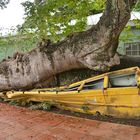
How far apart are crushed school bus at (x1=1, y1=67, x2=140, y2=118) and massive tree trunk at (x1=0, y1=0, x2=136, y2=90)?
0.45 metres

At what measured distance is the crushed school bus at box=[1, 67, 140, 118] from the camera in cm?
502

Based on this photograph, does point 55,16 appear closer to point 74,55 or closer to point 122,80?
point 74,55

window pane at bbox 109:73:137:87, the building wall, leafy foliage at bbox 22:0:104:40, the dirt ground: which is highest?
leafy foliage at bbox 22:0:104:40

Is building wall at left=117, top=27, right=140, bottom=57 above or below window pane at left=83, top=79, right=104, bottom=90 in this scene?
above

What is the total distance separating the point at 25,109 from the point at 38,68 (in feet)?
4.25

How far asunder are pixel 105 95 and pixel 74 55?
154cm

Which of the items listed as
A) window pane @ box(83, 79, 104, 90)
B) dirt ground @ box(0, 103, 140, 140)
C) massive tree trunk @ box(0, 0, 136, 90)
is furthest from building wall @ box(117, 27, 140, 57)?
dirt ground @ box(0, 103, 140, 140)

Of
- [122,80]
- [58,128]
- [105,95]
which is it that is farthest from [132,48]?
[58,128]

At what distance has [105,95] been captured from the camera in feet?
17.3

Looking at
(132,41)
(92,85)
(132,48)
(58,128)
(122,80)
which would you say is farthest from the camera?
(132,48)

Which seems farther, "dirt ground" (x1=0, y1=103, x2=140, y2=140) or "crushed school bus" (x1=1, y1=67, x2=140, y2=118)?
"crushed school bus" (x1=1, y1=67, x2=140, y2=118)

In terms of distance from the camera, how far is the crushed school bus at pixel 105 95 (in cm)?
502

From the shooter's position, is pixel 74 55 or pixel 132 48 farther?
pixel 132 48

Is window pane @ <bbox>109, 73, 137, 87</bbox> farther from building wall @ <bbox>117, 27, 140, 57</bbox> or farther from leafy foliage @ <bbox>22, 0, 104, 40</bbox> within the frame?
building wall @ <bbox>117, 27, 140, 57</bbox>
